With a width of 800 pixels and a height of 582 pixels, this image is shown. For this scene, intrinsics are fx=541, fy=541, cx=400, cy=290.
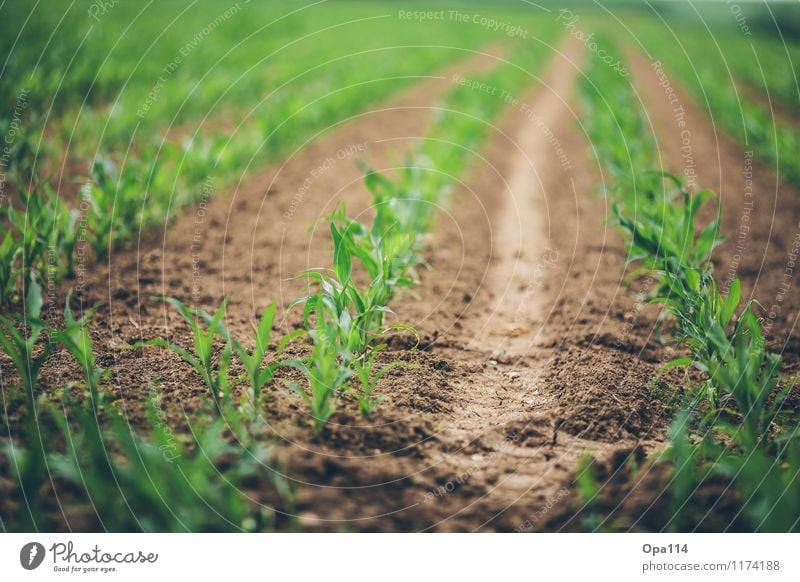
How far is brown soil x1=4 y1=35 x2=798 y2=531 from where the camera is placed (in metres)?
2.11

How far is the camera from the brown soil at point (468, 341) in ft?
6.93

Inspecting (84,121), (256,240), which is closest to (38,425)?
(256,240)

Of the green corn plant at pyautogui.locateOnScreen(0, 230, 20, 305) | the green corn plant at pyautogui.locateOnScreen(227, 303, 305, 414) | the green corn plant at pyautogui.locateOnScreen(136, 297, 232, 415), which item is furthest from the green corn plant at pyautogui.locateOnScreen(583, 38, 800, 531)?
the green corn plant at pyautogui.locateOnScreen(0, 230, 20, 305)

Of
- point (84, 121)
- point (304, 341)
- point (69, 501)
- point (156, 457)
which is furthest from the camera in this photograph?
point (84, 121)

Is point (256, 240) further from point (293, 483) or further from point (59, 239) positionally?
point (293, 483)

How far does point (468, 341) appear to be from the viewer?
11.6 ft

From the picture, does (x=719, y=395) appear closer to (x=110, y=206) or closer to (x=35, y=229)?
(x=35, y=229)
